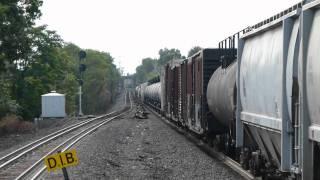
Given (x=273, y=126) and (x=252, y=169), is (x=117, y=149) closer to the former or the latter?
(x=252, y=169)

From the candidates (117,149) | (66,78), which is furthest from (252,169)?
(66,78)

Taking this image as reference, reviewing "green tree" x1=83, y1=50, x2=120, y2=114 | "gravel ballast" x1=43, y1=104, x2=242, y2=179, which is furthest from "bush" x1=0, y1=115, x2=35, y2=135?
"green tree" x1=83, y1=50, x2=120, y2=114

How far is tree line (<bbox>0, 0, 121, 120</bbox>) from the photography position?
142 feet

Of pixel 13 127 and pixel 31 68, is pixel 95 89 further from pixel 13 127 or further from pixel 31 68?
pixel 13 127

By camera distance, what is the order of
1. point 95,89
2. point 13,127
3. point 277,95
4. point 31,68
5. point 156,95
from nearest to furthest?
point 277,95 → point 13,127 → point 156,95 → point 31,68 → point 95,89

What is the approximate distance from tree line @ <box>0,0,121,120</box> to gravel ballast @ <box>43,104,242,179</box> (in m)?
22.3

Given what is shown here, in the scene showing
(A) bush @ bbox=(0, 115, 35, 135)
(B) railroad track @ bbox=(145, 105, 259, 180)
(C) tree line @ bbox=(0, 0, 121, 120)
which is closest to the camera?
(B) railroad track @ bbox=(145, 105, 259, 180)

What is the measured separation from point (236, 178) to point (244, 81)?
259 cm

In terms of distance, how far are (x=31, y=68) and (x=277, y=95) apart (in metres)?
61.3

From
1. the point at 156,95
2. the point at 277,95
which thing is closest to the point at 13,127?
the point at 156,95

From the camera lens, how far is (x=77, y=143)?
72.3 ft

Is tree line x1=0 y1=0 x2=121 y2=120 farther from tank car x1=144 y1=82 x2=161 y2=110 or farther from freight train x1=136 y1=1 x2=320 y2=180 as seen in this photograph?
freight train x1=136 y1=1 x2=320 y2=180

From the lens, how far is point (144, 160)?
52.3 feet

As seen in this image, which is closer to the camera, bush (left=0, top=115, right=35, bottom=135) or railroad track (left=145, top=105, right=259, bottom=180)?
railroad track (left=145, top=105, right=259, bottom=180)
